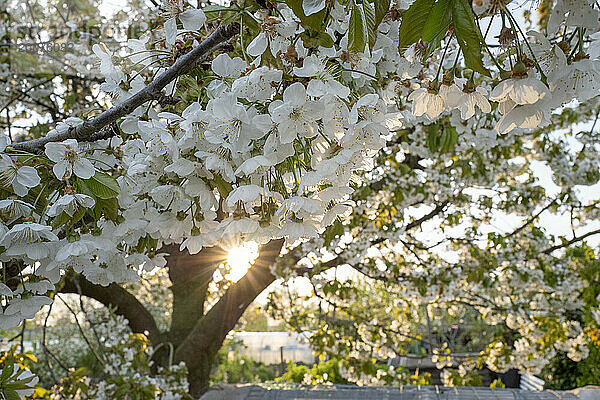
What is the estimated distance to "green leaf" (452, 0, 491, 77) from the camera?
1.63ft

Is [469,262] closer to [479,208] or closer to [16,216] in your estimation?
[479,208]

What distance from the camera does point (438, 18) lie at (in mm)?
507

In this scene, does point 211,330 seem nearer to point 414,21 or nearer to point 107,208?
point 107,208

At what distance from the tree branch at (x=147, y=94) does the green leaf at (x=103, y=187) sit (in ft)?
0.47

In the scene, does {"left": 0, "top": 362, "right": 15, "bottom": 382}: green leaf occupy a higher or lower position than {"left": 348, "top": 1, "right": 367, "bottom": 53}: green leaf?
lower

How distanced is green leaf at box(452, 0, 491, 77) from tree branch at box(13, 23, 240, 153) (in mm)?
369

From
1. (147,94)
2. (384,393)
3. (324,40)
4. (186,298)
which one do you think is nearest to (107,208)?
(147,94)

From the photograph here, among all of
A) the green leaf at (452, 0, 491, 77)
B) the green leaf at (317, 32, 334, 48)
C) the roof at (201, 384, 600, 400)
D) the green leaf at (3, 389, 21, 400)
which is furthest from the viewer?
the roof at (201, 384, 600, 400)

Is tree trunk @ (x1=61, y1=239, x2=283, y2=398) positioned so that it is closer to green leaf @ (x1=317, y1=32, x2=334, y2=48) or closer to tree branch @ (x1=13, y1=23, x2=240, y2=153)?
tree branch @ (x1=13, y1=23, x2=240, y2=153)

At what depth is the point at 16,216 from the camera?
2.50 feet

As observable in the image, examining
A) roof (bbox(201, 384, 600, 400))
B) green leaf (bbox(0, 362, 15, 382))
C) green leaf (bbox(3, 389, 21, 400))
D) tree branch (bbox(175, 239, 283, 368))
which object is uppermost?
tree branch (bbox(175, 239, 283, 368))

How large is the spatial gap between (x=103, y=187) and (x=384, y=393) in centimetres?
329

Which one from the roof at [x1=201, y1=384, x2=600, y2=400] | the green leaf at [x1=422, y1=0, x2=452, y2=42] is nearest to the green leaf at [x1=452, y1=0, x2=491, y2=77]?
the green leaf at [x1=422, y1=0, x2=452, y2=42]

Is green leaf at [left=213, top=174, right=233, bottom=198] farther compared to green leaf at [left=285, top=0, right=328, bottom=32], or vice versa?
green leaf at [left=213, top=174, right=233, bottom=198]
